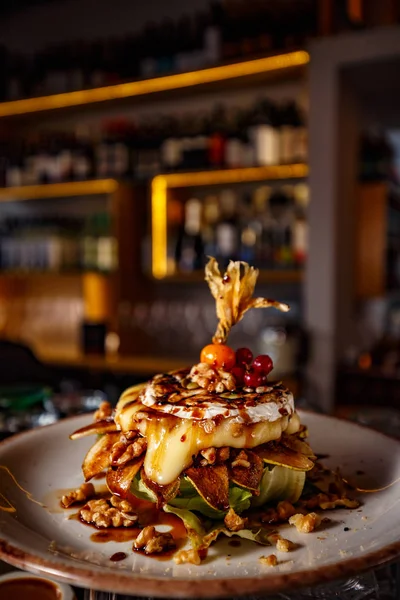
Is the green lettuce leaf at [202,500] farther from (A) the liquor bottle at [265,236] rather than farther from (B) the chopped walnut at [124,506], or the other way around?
(A) the liquor bottle at [265,236]

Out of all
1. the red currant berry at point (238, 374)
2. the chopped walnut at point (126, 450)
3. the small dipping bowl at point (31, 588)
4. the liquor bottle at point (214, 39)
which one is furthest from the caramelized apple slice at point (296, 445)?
the liquor bottle at point (214, 39)

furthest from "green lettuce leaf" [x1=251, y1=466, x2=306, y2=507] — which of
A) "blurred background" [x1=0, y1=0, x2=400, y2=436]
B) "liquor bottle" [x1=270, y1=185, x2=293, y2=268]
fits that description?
"liquor bottle" [x1=270, y1=185, x2=293, y2=268]

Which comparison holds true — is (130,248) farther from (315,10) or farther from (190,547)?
(190,547)

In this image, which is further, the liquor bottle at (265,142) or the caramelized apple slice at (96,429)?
the liquor bottle at (265,142)

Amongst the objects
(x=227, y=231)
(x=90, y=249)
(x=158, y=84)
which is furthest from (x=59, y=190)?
(x=227, y=231)

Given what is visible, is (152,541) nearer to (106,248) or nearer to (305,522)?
(305,522)

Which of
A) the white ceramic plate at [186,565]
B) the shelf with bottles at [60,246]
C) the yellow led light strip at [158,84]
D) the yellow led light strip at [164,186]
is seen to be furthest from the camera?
the shelf with bottles at [60,246]
